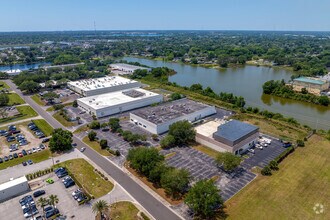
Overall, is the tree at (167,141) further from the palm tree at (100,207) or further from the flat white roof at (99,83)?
the flat white roof at (99,83)

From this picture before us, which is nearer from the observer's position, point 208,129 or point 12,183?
point 12,183

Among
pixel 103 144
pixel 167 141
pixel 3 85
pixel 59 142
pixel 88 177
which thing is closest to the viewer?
pixel 88 177

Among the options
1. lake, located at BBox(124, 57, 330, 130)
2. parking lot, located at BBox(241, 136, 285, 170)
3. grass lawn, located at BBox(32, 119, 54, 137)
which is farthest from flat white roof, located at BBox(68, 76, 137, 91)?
parking lot, located at BBox(241, 136, 285, 170)

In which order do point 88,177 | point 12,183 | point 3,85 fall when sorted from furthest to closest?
point 3,85 → point 88,177 → point 12,183

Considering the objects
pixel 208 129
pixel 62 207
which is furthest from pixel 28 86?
pixel 208 129

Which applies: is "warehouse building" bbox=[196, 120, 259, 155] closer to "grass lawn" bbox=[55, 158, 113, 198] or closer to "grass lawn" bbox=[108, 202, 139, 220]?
"grass lawn" bbox=[108, 202, 139, 220]

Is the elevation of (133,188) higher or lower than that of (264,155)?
lower

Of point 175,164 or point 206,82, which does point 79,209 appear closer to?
point 175,164

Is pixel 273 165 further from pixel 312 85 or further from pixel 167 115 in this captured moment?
pixel 312 85
